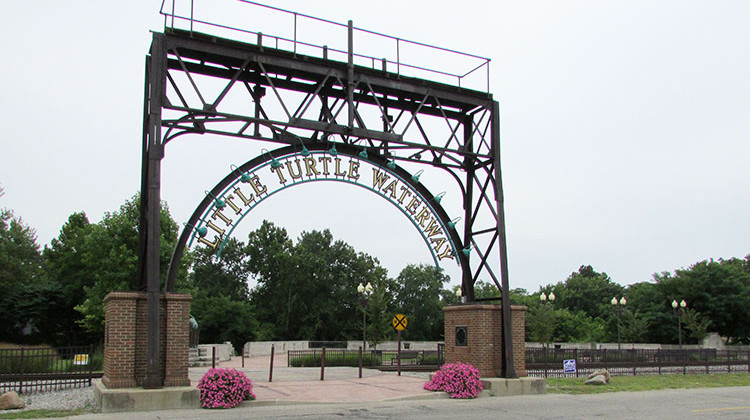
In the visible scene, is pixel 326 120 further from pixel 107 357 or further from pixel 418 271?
pixel 418 271

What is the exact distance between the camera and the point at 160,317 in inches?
544

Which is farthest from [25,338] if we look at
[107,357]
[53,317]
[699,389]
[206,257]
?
[699,389]

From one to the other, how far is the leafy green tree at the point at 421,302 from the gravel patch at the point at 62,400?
53.9 m

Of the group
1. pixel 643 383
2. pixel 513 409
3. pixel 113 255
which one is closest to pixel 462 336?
pixel 513 409

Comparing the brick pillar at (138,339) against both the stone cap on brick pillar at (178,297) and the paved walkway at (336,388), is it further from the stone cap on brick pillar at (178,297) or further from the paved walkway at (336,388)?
the paved walkway at (336,388)

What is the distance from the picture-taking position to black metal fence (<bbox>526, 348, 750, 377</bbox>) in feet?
83.5

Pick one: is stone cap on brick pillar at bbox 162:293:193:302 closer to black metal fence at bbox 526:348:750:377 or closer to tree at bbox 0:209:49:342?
black metal fence at bbox 526:348:750:377

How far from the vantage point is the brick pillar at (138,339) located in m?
13.2

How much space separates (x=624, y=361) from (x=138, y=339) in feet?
71.5

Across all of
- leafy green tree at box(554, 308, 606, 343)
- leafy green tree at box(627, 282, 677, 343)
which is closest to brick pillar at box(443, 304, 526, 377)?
leafy green tree at box(627, 282, 677, 343)

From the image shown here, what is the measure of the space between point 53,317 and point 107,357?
44675mm

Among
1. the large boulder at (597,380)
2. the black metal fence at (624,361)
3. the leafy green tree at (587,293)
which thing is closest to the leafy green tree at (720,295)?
the leafy green tree at (587,293)

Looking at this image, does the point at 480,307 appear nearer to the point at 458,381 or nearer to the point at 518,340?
the point at 518,340

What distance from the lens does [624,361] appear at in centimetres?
2767
